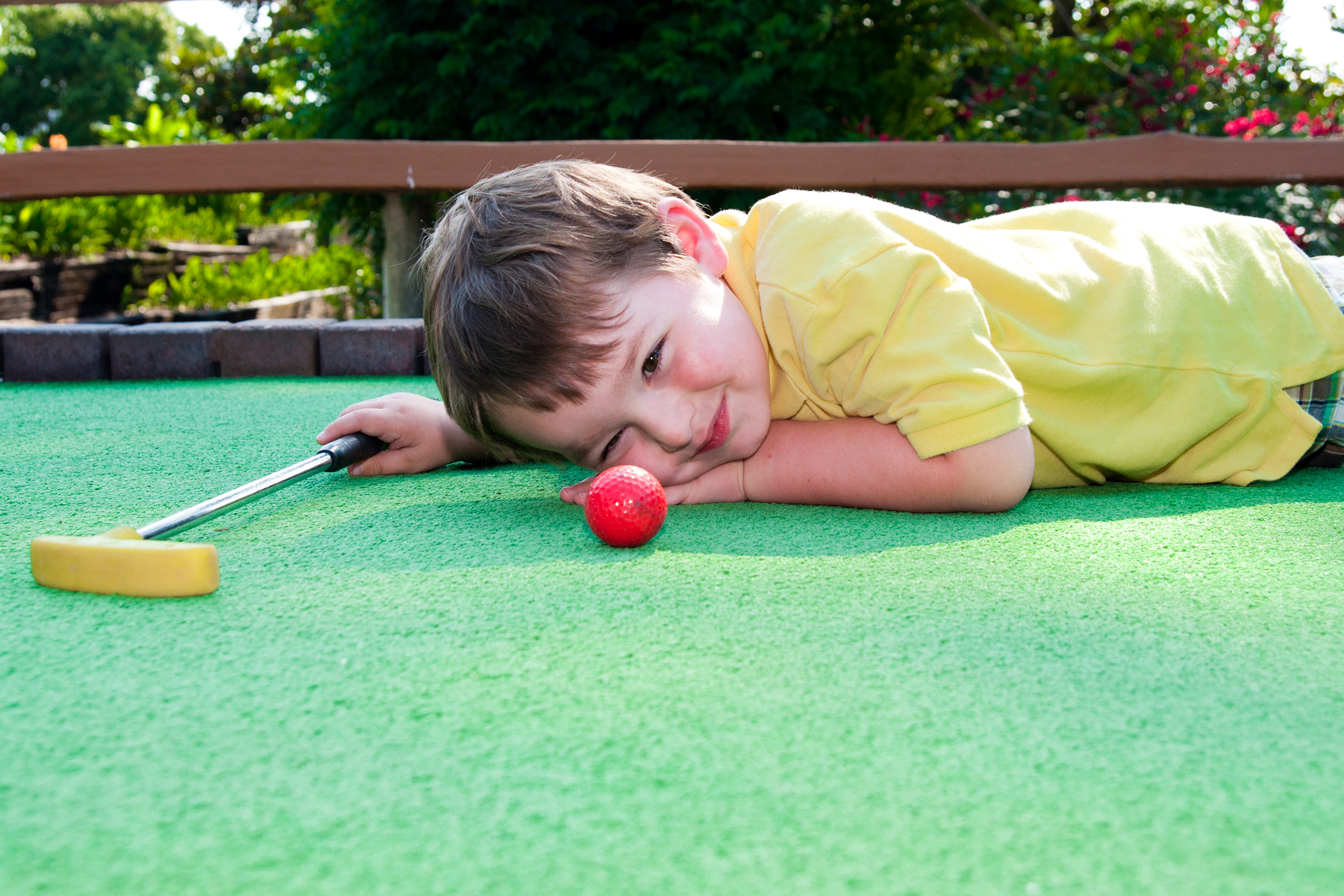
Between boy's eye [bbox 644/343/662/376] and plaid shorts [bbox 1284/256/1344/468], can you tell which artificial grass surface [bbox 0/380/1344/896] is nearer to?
boy's eye [bbox 644/343/662/376]

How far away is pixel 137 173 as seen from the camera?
11.6 ft

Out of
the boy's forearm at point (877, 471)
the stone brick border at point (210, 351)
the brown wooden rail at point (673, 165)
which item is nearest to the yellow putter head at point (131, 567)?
the boy's forearm at point (877, 471)

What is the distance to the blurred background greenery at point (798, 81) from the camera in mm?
4988

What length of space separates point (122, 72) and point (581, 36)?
2320 centimetres

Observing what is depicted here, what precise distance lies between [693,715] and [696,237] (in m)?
1.06

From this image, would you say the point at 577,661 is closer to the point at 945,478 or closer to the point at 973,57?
the point at 945,478

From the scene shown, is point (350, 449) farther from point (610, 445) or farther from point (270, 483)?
point (610, 445)

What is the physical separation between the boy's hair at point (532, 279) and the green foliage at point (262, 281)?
5.14 meters

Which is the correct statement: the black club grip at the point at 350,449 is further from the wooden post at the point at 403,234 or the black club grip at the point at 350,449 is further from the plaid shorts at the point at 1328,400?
the wooden post at the point at 403,234

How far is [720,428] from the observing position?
5.29 ft

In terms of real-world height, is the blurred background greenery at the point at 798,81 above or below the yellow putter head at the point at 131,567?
above

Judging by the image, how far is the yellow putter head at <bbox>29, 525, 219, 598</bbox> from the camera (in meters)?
1.16

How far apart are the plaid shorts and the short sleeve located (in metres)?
0.72

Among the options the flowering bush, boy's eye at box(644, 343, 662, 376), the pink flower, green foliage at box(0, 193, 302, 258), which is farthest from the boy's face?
the pink flower
